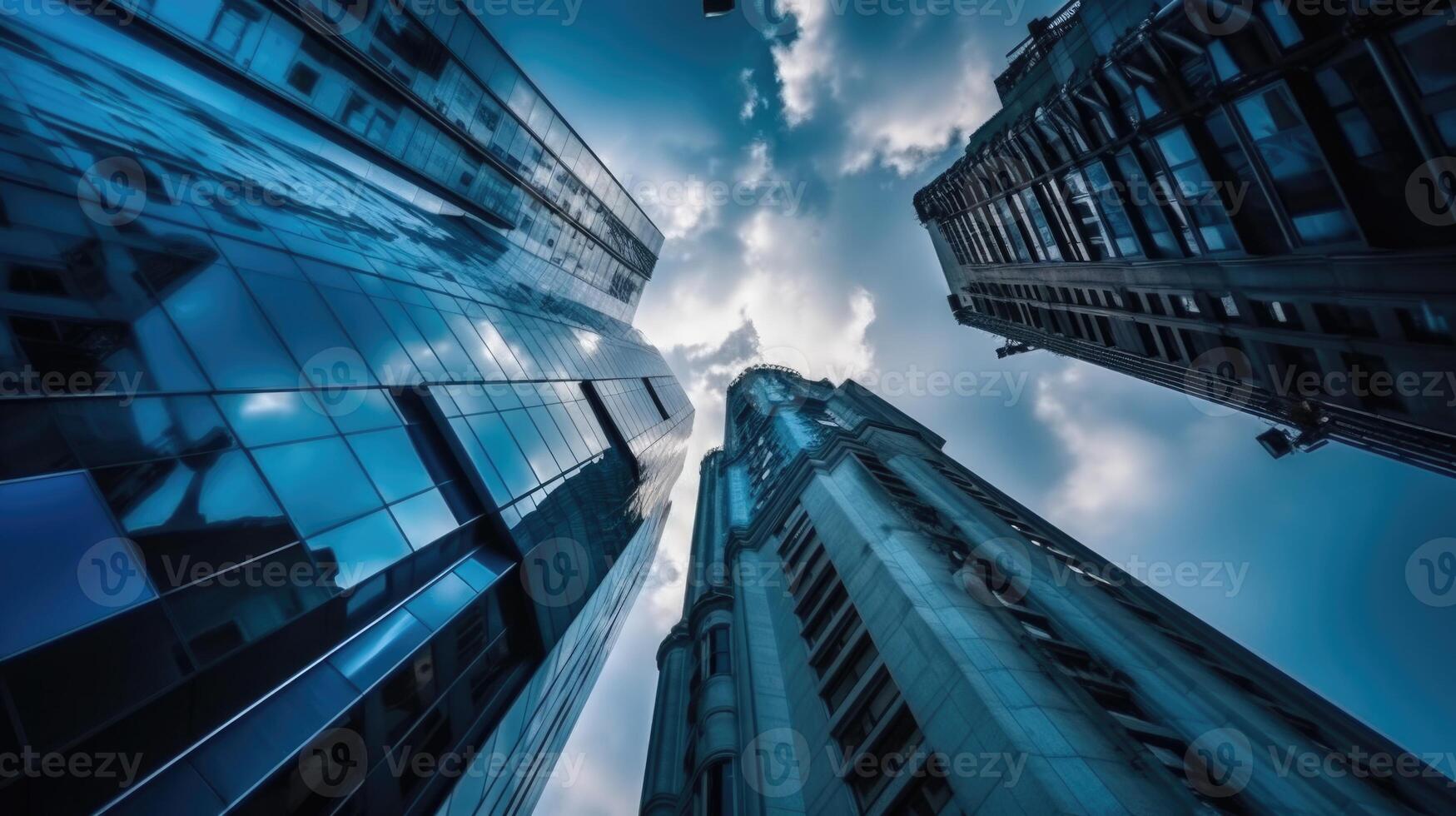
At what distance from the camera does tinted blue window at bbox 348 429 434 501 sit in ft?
37.4

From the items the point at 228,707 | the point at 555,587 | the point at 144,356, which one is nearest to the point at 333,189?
the point at 144,356

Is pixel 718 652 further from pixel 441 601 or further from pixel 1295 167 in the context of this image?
pixel 1295 167

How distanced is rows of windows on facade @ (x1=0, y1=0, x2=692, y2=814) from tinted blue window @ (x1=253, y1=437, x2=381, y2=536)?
6 cm

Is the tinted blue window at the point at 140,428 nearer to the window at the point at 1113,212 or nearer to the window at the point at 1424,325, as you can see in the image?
the window at the point at 1424,325

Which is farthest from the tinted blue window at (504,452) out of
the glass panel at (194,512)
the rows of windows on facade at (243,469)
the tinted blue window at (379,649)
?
the glass panel at (194,512)

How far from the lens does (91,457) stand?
266 inches

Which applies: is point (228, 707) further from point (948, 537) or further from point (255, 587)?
point (948, 537)

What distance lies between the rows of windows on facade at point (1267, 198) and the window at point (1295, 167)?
0.18ft

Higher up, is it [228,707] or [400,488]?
[400,488]

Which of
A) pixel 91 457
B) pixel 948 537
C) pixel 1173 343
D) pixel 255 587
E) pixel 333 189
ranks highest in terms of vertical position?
pixel 333 189

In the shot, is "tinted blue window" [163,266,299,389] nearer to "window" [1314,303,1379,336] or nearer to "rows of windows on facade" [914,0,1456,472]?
"rows of windows on facade" [914,0,1456,472]

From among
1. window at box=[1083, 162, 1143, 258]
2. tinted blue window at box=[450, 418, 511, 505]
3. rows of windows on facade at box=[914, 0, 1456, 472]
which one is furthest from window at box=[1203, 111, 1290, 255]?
tinted blue window at box=[450, 418, 511, 505]

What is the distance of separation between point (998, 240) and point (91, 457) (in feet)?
149

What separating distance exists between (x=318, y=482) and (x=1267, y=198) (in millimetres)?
26759
